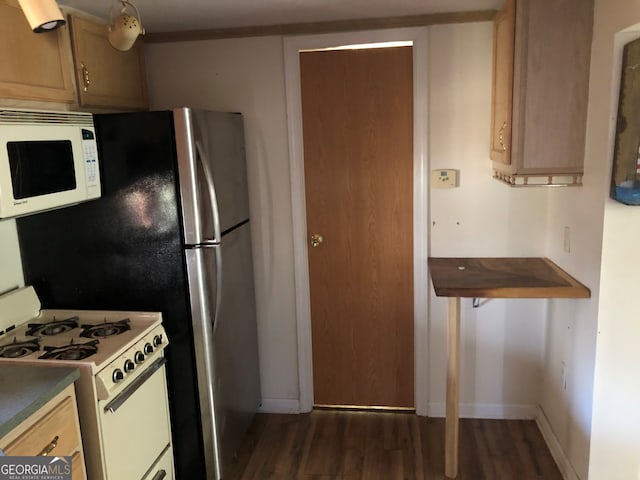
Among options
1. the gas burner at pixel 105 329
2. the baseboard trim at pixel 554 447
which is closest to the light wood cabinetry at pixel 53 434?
the gas burner at pixel 105 329

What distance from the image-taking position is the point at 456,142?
9.31 ft

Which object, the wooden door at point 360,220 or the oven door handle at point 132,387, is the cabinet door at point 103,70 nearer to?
the wooden door at point 360,220

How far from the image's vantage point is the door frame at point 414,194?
2797 millimetres

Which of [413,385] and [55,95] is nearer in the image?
[55,95]

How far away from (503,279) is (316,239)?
1076 mm

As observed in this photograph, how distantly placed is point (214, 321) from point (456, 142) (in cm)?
156

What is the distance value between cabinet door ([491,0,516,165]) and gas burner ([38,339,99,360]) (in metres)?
1.86

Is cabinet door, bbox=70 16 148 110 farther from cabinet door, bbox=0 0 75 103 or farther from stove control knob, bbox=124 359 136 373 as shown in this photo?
stove control knob, bbox=124 359 136 373

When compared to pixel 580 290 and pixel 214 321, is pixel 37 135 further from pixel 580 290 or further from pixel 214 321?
pixel 580 290

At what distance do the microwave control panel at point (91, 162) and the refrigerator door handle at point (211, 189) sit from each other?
0.42 metres

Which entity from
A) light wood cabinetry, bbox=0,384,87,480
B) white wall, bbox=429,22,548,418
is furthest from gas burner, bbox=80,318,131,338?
white wall, bbox=429,22,548,418

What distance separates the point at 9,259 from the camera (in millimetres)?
2301

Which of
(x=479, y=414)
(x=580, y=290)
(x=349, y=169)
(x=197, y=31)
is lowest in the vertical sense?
(x=479, y=414)

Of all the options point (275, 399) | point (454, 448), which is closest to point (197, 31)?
point (275, 399)
